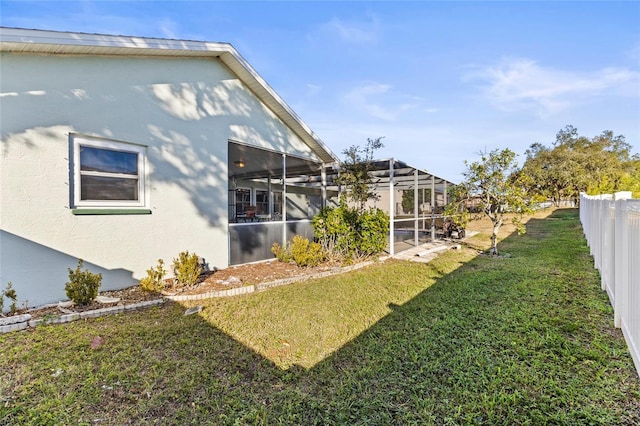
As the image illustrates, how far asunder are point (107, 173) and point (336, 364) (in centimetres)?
570

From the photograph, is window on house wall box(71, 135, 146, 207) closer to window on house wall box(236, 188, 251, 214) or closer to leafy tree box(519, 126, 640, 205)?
window on house wall box(236, 188, 251, 214)

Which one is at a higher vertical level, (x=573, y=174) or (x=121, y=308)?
(x=573, y=174)

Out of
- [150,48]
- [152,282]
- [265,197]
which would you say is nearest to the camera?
[152,282]

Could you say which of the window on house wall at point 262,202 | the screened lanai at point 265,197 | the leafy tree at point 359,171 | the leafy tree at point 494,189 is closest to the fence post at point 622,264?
the leafy tree at point 494,189

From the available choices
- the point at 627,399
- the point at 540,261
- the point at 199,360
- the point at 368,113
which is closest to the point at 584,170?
the point at 368,113

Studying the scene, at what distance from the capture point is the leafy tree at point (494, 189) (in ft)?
33.0

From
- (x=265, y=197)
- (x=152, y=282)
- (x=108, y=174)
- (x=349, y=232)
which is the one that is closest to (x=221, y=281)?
(x=152, y=282)

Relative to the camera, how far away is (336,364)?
354cm

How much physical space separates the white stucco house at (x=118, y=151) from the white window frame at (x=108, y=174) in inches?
0.7

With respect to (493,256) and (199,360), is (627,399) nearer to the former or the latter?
(199,360)

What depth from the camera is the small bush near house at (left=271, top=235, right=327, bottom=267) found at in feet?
27.7

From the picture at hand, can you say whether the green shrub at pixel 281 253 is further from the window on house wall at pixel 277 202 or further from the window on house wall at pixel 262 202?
the window on house wall at pixel 277 202

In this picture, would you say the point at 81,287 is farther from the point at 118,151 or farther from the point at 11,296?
the point at 118,151

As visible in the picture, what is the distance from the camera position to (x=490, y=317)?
4.77m
